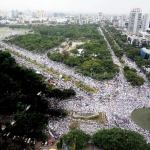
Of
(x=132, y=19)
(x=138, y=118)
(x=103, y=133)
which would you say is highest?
(x=132, y=19)

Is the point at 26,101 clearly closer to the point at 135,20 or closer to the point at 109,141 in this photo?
the point at 109,141

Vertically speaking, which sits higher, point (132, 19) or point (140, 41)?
point (132, 19)

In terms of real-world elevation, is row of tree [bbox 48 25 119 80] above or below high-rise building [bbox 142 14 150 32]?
below

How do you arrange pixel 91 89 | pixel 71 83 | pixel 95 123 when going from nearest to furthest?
pixel 95 123, pixel 91 89, pixel 71 83

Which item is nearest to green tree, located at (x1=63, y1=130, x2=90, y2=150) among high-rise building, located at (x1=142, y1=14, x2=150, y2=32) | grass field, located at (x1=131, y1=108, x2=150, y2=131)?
grass field, located at (x1=131, y1=108, x2=150, y2=131)

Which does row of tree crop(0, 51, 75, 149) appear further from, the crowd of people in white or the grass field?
the grass field

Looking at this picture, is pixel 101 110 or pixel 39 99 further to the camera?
pixel 101 110

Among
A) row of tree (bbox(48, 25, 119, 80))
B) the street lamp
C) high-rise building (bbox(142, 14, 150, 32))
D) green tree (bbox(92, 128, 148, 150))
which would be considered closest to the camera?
green tree (bbox(92, 128, 148, 150))

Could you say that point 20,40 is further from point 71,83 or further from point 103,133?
point 103,133

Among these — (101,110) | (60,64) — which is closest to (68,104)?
(101,110)
